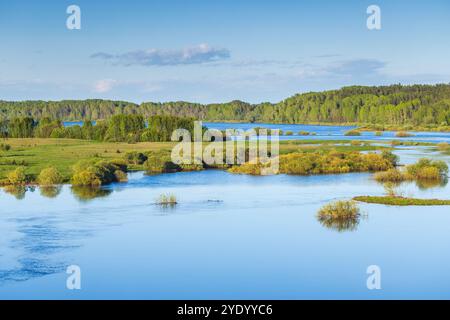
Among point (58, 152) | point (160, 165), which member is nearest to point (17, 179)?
point (160, 165)

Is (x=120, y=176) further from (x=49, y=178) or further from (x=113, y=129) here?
(x=113, y=129)

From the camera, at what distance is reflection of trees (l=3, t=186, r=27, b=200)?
2428 centimetres

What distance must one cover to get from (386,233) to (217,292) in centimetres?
644

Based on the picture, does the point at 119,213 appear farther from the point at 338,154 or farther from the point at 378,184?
the point at 338,154

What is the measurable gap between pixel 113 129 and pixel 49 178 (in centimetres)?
1999

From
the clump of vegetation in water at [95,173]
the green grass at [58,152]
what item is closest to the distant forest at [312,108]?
the green grass at [58,152]

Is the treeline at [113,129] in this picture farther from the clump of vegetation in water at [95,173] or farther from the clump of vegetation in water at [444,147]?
the clump of vegetation in water at [444,147]

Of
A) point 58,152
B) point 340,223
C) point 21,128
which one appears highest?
point 21,128

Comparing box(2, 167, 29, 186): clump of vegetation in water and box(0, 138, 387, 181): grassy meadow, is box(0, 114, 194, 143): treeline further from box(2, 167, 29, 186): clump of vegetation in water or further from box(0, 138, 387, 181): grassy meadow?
box(2, 167, 29, 186): clump of vegetation in water

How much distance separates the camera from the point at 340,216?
741 inches

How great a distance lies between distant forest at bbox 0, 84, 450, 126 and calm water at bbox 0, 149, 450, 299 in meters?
48.5

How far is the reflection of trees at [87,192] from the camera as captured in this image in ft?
77.7
